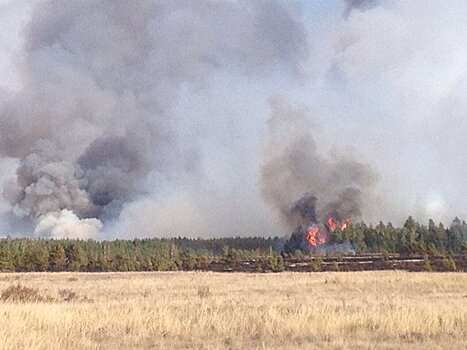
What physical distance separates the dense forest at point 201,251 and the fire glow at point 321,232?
2.32 m

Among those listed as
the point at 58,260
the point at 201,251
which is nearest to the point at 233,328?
the point at 58,260

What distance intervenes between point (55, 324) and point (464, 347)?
995 centimetres

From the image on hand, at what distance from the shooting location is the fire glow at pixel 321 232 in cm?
15332

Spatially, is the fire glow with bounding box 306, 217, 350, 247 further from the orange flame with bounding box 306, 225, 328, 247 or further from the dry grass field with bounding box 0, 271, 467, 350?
the dry grass field with bounding box 0, 271, 467, 350

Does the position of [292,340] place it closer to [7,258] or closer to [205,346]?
[205,346]

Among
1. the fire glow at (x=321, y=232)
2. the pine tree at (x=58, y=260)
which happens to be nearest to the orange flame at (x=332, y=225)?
the fire glow at (x=321, y=232)

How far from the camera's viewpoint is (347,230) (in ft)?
509

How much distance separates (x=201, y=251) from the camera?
150750 millimetres

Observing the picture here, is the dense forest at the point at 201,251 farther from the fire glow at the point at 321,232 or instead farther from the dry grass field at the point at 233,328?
the dry grass field at the point at 233,328

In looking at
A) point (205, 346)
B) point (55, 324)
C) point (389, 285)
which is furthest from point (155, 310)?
point (389, 285)

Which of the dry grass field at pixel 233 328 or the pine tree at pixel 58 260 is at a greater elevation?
the pine tree at pixel 58 260

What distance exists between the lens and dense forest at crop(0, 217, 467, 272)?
102750mm

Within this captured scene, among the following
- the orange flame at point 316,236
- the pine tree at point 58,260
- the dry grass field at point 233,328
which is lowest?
the dry grass field at point 233,328

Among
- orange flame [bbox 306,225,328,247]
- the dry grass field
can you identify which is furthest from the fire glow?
the dry grass field
